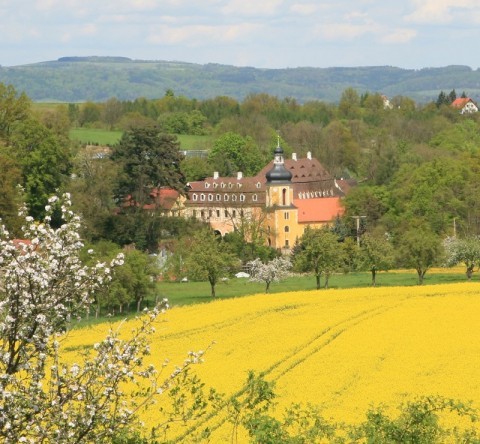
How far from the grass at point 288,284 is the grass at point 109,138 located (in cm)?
8077

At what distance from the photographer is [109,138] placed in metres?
168

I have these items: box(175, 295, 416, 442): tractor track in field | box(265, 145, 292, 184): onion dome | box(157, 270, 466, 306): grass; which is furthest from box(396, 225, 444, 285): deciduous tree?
box(265, 145, 292, 184): onion dome

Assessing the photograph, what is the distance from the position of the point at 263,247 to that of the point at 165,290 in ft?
87.2

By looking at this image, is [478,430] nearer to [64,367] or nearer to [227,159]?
[64,367]

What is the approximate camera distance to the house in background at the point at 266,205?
11275 centimetres

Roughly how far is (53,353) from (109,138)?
15203 cm

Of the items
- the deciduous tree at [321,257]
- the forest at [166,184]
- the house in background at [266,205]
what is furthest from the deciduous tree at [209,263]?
the house in background at [266,205]

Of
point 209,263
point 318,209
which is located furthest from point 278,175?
point 209,263

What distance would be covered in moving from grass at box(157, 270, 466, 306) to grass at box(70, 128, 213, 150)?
8077 centimetres

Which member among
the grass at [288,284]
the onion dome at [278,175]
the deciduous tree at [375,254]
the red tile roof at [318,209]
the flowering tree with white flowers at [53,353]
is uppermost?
the flowering tree with white flowers at [53,353]

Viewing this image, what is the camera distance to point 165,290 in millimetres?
71938

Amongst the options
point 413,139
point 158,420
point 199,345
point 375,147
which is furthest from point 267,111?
point 158,420

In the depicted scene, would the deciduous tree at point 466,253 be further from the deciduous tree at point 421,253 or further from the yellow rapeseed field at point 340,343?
the yellow rapeseed field at point 340,343

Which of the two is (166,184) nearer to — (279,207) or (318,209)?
(279,207)
